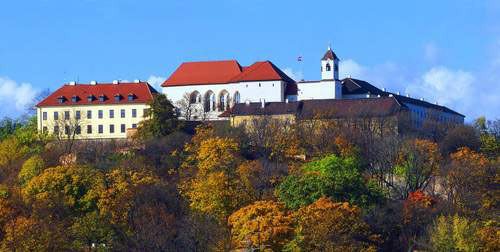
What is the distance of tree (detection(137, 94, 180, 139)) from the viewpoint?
2894 inches

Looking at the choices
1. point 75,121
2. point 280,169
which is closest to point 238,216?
point 280,169

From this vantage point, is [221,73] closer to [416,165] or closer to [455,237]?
[416,165]

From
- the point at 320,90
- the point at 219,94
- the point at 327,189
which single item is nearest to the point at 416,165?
the point at 327,189

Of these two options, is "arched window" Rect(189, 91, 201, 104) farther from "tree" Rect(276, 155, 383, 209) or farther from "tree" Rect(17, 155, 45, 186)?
"tree" Rect(276, 155, 383, 209)

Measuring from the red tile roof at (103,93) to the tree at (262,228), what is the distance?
107 ft

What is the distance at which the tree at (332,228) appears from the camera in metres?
49.9

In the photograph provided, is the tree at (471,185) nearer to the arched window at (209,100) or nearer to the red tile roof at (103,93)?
the arched window at (209,100)

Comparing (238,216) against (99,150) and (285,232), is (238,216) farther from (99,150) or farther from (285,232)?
(99,150)

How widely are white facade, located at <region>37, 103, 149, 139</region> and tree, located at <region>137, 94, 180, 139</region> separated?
9.19 m

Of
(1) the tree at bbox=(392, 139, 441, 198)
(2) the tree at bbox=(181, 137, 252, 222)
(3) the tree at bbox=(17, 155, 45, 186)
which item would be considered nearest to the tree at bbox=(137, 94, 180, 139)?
(2) the tree at bbox=(181, 137, 252, 222)

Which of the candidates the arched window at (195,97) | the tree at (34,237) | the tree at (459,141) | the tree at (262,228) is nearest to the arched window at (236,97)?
the arched window at (195,97)

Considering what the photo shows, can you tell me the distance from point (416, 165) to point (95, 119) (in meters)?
28.6

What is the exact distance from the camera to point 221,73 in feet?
281

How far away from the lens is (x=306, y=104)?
7906 cm
